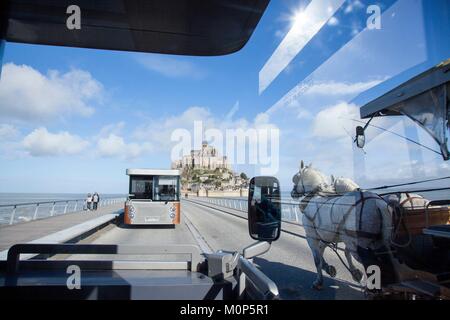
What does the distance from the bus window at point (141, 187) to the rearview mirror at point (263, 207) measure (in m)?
0.70

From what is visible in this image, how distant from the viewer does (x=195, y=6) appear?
176 centimetres

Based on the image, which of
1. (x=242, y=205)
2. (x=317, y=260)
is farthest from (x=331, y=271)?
(x=242, y=205)

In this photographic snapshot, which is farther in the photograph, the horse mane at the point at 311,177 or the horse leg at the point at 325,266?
the horse leg at the point at 325,266

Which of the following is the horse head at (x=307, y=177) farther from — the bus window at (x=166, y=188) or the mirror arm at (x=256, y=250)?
the bus window at (x=166, y=188)

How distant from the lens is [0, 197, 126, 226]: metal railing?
162cm

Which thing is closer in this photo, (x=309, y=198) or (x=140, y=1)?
(x=140, y=1)

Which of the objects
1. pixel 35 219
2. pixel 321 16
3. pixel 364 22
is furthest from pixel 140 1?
pixel 35 219

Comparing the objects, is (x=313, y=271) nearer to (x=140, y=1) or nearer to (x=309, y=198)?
(x=309, y=198)

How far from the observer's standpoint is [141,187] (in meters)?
2.05

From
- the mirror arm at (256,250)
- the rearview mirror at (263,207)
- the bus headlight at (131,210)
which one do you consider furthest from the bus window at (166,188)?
the mirror arm at (256,250)

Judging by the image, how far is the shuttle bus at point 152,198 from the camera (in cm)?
198

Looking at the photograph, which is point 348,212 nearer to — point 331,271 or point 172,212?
point 331,271

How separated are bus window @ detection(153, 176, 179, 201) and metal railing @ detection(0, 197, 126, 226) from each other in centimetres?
23
